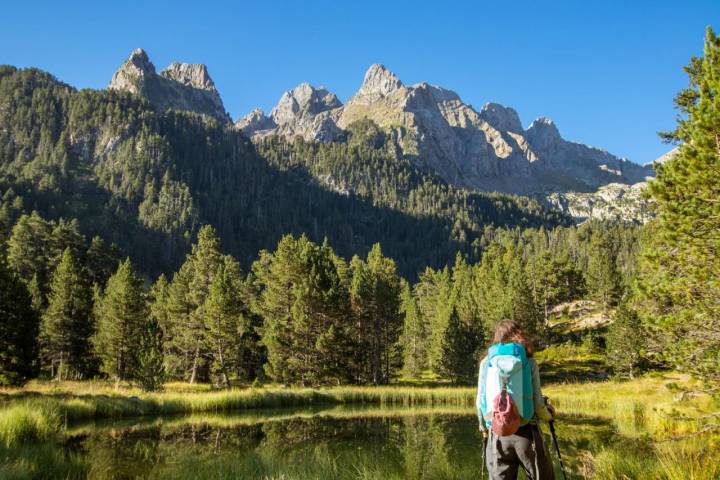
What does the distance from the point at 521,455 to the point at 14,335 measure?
39.0 m

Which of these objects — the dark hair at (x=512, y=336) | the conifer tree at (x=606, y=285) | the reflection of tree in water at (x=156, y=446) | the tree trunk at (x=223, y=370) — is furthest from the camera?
the conifer tree at (x=606, y=285)

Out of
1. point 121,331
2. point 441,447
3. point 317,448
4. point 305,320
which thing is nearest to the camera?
point 317,448

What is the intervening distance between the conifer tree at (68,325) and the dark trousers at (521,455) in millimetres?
49512

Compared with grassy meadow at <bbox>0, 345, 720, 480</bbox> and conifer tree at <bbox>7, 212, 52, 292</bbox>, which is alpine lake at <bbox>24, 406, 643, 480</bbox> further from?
conifer tree at <bbox>7, 212, 52, 292</bbox>

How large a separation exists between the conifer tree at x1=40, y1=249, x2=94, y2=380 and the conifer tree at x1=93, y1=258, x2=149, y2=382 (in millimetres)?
2012

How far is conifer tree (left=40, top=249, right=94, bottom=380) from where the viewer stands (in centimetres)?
4775

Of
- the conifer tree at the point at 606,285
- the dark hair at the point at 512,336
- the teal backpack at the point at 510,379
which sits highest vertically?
the conifer tree at the point at 606,285

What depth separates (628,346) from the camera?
51.2 metres

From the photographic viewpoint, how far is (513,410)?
256 inches

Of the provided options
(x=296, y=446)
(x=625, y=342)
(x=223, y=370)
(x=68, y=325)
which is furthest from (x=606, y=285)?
(x=296, y=446)

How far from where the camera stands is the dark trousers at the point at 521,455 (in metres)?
6.64

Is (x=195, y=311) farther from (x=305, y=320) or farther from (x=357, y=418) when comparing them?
(x=357, y=418)

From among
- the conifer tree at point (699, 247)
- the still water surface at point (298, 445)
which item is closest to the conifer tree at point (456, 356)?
the still water surface at point (298, 445)

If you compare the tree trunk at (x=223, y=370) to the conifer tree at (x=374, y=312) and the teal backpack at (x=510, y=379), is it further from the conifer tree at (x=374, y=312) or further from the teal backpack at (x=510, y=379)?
the teal backpack at (x=510, y=379)
